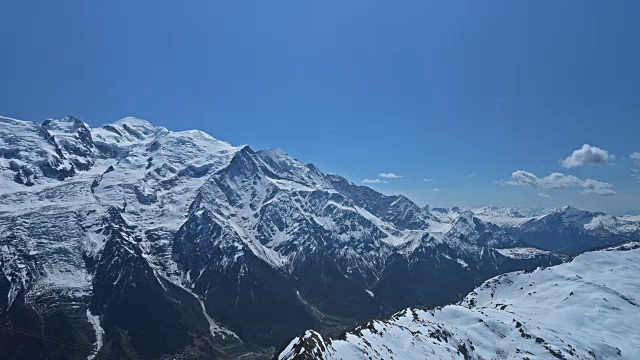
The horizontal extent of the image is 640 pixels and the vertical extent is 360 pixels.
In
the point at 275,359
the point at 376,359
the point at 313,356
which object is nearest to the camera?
the point at 313,356

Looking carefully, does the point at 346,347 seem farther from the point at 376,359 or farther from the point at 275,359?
the point at 275,359

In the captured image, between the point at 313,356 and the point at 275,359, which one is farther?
the point at 275,359

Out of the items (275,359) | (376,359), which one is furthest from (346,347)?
(275,359)

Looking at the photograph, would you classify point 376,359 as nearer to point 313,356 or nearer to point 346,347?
point 346,347

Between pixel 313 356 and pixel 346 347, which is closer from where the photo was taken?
pixel 313 356

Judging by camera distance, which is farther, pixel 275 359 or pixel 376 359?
pixel 376 359

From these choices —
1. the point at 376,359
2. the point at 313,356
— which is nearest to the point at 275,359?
the point at 313,356

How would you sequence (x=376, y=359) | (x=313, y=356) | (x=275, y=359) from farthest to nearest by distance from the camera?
(x=376, y=359) < (x=275, y=359) < (x=313, y=356)
